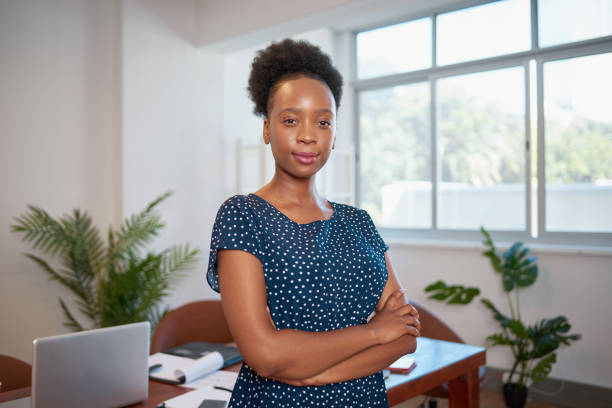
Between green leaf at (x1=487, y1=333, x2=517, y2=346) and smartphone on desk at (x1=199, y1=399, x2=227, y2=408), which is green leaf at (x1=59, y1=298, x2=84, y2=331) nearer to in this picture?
smartphone on desk at (x1=199, y1=399, x2=227, y2=408)

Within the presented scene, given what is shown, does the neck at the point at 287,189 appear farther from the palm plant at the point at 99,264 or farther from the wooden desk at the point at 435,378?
the palm plant at the point at 99,264

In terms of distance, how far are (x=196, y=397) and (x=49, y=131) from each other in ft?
8.16

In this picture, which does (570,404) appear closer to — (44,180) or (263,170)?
(263,170)

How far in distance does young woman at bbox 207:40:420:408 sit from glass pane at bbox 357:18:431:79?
3770mm

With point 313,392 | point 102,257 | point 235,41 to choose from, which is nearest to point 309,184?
point 313,392

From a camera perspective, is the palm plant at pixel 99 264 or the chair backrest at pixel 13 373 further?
the palm plant at pixel 99 264

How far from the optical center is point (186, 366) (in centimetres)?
175

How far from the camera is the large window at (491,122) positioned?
12.3 ft

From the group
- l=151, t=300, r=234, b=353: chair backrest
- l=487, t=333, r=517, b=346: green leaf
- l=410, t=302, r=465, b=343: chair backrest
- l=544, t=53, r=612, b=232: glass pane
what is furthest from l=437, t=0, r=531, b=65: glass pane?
l=151, t=300, r=234, b=353: chair backrest

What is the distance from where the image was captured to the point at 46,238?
3.07 metres

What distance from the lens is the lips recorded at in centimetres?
109

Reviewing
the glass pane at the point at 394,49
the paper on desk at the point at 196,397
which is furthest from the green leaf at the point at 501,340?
the paper on desk at the point at 196,397

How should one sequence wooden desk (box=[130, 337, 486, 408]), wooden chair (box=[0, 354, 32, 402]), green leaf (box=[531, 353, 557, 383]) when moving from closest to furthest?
wooden desk (box=[130, 337, 486, 408]), wooden chair (box=[0, 354, 32, 402]), green leaf (box=[531, 353, 557, 383])

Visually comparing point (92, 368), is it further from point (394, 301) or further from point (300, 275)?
point (394, 301)
